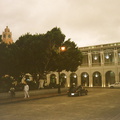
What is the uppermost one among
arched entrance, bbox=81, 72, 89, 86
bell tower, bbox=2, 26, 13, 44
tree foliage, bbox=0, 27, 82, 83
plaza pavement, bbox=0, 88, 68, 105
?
bell tower, bbox=2, 26, 13, 44

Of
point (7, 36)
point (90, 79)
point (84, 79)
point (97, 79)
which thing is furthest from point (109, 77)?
point (7, 36)

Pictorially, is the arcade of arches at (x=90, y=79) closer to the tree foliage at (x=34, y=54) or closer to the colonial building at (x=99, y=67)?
the colonial building at (x=99, y=67)

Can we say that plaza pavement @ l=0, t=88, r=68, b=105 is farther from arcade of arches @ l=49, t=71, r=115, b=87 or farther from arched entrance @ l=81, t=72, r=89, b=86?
arched entrance @ l=81, t=72, r=89, b=86

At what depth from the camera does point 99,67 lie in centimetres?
5272

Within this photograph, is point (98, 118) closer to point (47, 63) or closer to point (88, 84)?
point (47, 63)

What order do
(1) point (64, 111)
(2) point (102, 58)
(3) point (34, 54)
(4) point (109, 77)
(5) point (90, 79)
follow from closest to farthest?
(1) point (64, 111)
(3) point (34, 54)
(2) point (102, 58)
(5) point (90, 79)
(4) point (109, 77)

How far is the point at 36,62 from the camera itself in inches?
1179

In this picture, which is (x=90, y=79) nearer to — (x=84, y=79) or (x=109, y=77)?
(x=84, y=79)

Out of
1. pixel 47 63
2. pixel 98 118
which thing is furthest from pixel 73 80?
pixel 98 118

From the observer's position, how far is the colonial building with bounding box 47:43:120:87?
50.7m

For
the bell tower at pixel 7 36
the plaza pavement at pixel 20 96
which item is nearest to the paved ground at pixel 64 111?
the plaza pavement at pixel 20 96

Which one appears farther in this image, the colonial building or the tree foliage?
the colonial building

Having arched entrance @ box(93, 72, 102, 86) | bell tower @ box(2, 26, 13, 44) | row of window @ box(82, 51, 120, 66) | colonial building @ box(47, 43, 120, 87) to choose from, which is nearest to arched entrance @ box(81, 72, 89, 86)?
colonial building @ box(47, 43, 120, 87)

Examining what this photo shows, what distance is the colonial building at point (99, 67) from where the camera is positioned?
50.7 meters
